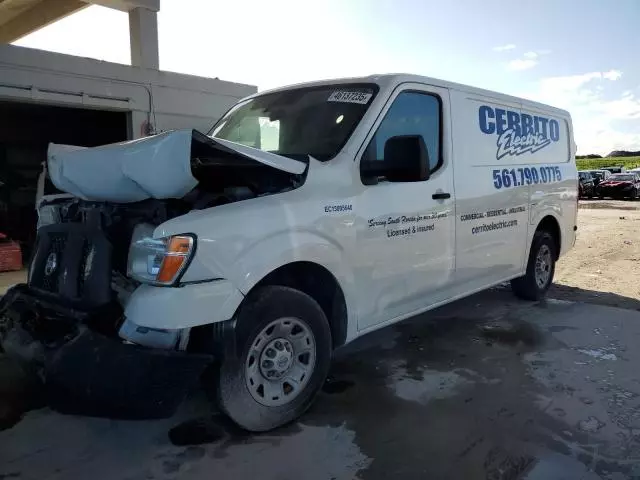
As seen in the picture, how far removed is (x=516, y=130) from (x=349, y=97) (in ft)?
7.97

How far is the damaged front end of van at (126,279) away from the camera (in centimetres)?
260

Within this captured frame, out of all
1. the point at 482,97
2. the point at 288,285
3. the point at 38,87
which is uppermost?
the point at 38,87

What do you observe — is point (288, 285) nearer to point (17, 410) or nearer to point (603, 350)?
point (17, 410)

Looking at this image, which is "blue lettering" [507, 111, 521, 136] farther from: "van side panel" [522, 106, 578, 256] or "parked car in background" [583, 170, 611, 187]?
"parked car in background" [583, 170, 611, 187]

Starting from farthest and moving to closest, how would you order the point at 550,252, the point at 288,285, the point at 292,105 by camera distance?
the point at 550,252
the point at 292,105
the point at 288,285

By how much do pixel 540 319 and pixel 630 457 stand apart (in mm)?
2757

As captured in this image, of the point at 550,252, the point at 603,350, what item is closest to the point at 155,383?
the point at 603,350

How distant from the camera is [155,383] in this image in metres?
2.56

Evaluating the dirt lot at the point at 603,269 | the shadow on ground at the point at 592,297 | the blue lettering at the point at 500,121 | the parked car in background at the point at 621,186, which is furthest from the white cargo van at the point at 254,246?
the parked car in background at the point at 621,186

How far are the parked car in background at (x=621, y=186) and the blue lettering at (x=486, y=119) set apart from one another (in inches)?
1003

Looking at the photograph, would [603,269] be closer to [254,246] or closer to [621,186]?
[254,246]

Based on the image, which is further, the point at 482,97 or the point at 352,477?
the point at 482,97

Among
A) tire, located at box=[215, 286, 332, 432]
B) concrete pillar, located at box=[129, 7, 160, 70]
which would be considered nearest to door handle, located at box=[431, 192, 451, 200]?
tire, located at box=[215, 286, 332, 432]

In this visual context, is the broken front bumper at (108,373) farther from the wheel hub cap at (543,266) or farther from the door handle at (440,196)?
the wheel hub cap at (543,266)
